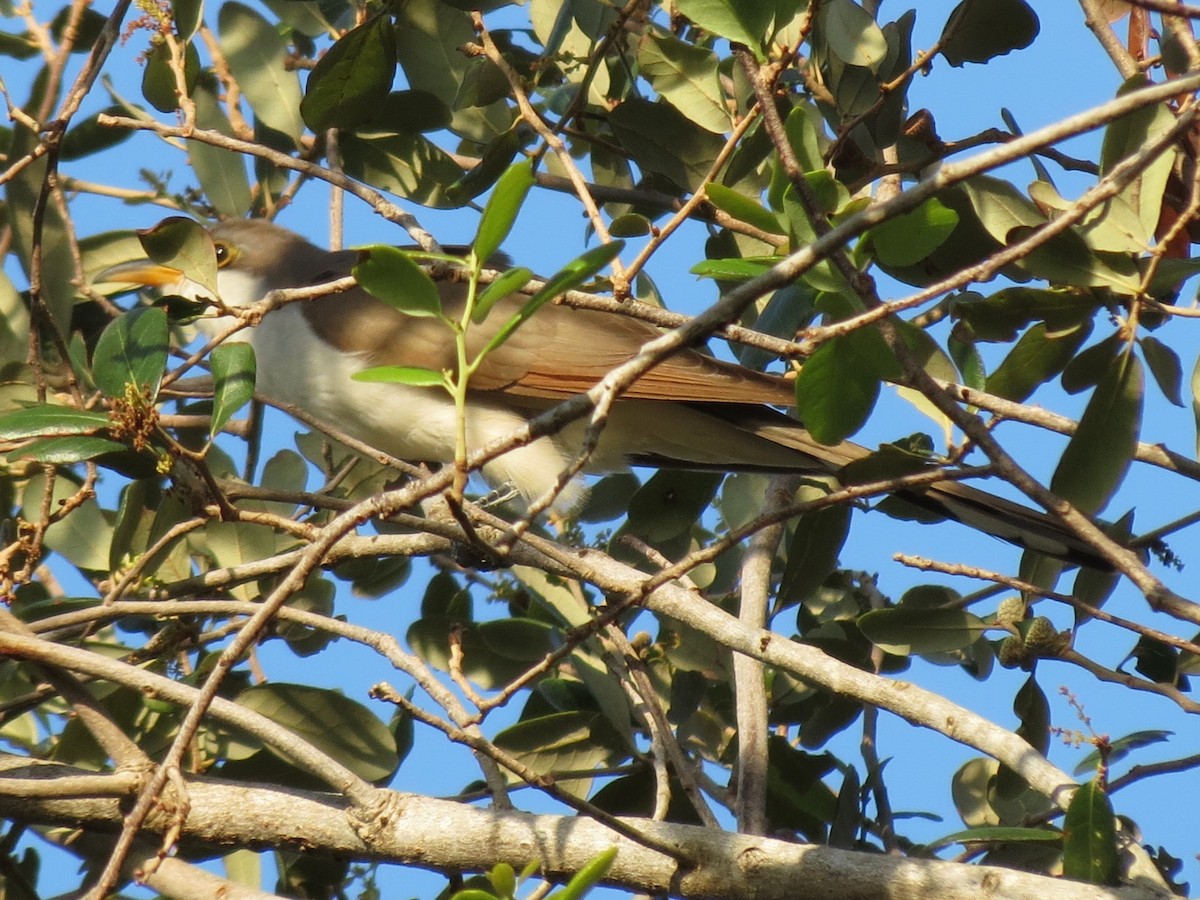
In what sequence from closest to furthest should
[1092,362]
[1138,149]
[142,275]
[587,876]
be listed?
[587,876], [1138,149], [1092,362], [142,275]

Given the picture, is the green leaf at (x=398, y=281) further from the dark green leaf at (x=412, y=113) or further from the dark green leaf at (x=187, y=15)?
the dark green leaf at (x=187, y=15)

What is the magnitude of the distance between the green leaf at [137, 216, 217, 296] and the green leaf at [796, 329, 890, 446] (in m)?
1.34

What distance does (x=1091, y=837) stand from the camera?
2.10 meters

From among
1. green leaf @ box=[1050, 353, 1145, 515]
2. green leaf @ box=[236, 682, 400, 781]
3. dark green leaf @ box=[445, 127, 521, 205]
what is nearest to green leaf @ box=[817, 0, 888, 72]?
dark green leaf @ box=[445, 127, 521, 205]

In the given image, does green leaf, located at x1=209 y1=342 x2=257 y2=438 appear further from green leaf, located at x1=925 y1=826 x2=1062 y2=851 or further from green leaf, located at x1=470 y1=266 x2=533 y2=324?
green leaf, located at x1=925 y1=826 x2=1062 y2=851

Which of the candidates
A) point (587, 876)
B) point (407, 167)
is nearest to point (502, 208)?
point (587, 876)

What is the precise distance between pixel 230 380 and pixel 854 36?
1.59 metres

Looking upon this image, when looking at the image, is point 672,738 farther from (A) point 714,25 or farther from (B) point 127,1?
(B) point 127,1

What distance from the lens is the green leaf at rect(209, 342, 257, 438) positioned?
256cm

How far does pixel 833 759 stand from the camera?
10.9 feet

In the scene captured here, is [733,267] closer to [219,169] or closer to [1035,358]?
[1035,358]

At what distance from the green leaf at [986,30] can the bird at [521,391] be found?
1.02 meters

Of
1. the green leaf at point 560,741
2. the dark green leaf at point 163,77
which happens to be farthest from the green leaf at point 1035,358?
the dark green leaf at point 163,77

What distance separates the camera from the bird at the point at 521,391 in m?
3.85
